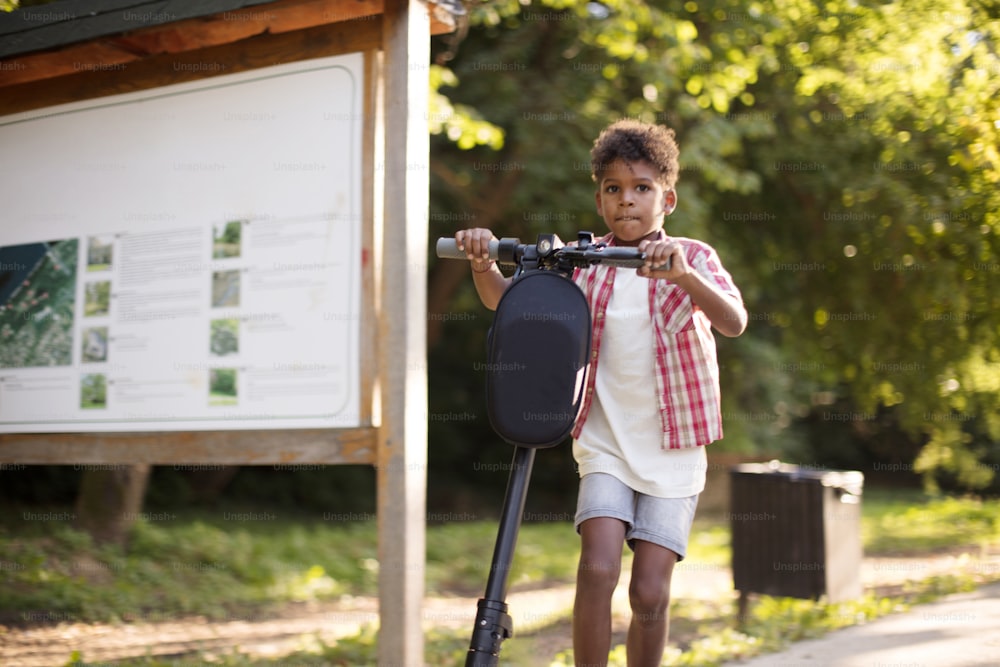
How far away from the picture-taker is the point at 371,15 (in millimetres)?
3516

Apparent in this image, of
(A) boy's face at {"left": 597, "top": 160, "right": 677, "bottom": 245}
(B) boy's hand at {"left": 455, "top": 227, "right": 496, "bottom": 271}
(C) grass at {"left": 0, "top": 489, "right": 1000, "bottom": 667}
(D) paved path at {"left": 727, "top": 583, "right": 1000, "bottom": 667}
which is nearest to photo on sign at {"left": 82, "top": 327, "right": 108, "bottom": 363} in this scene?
(C) grass at {"left": 0, "top": 489, "right": 1000, "bottom": 667}

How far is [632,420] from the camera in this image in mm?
2965

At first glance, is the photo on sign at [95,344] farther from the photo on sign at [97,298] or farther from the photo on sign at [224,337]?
the photo on sign at [224,337]

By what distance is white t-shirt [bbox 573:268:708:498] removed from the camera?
293 centimetres

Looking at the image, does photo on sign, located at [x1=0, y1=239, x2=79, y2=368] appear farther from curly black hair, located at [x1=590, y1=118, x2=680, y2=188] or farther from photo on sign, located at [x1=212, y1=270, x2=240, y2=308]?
curly black hair, located at [x1=590, y1=118, x2=680, y2=188]

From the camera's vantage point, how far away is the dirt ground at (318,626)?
5.36 metres

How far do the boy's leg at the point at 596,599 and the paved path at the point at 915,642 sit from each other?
1.89 meters

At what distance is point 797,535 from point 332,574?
15.8 feet

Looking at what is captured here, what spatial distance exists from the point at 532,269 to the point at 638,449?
68 cm

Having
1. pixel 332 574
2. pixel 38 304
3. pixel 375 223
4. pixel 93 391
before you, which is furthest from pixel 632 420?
pixel 332 574

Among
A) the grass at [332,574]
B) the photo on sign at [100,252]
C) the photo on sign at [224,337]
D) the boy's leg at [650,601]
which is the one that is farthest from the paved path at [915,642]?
the photo on sign at [100,252]

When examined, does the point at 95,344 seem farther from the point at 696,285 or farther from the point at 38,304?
the point at 696,285

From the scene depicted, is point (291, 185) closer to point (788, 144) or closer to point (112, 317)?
point (112, 317)

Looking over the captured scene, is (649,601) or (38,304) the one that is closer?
(649,601)
